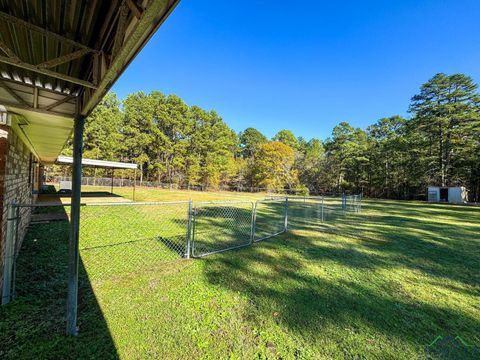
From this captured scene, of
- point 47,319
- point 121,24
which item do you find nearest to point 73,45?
point 121,24

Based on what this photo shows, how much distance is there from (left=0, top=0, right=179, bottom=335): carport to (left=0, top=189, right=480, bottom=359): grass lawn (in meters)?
0.56

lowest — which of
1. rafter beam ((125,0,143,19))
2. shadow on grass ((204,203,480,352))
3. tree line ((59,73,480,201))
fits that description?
shadow on grass ((204,203,480,352))

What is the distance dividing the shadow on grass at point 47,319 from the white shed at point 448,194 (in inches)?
1283

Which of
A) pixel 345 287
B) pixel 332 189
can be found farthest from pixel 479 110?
pixel 345 287

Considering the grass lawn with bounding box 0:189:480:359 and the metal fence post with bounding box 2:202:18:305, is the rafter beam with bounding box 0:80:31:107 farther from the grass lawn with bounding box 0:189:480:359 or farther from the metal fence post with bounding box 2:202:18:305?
the grass lawn with bounding box 0:189:480:359

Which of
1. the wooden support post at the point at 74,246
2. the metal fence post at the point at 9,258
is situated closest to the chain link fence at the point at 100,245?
the metal fence post at the point at 9,258

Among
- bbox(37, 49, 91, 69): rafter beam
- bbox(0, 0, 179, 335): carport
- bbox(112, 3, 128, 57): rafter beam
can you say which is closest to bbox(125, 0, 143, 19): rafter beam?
bbox(0, 0, 179, 335): carport

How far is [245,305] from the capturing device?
297 centimetres

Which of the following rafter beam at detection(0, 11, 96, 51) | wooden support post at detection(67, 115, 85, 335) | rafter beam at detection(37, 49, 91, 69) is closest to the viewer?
rafter beam at detection(0, 11, 96, 51)

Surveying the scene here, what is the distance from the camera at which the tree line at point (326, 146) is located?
26109 millimetres

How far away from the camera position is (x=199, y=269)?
159 inches

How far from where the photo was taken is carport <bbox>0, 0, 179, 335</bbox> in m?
1.36

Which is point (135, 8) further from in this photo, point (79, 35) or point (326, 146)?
point (326, 146)

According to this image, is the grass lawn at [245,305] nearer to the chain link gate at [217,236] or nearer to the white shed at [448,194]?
the chain link gate at [217,236]
